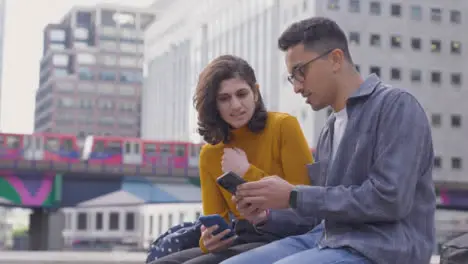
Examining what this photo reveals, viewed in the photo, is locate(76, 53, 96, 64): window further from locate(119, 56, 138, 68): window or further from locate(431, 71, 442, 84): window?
locate(431, 71, 442, 84): window

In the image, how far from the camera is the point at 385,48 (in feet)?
183

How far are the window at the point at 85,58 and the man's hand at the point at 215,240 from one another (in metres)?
115

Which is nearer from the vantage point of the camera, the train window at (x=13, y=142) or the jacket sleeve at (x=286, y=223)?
the jacket sleeve at (x=286, y=223)

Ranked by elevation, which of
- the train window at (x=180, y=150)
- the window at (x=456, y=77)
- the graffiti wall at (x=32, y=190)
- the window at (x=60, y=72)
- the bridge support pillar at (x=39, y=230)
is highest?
the window at (x=60, y=72)

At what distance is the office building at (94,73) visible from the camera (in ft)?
367

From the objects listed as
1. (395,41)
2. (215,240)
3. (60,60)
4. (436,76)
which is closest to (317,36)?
(215,240)

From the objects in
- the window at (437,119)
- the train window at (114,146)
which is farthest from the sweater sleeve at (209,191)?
the window at (437,119)

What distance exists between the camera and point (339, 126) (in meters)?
2.39

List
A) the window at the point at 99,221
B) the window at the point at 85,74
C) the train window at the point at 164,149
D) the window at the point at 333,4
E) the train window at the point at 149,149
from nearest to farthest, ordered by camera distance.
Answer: the train window at the point at 164,149
the train window at the point at 149,149
the window at the point at 333,4
the window at the point at 99,221
the window at the point at 85,74

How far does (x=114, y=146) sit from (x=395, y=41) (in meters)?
24.2

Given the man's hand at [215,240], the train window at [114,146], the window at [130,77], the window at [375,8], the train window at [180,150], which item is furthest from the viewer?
the window at [130,77]

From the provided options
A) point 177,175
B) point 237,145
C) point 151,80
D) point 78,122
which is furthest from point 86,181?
point 78,122

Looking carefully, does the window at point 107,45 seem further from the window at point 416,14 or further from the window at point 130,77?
the window at point 416,14

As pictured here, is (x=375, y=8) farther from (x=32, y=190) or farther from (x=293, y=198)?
(x=293, y=198)
